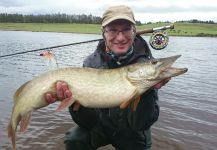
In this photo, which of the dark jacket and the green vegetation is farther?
the green vegetation

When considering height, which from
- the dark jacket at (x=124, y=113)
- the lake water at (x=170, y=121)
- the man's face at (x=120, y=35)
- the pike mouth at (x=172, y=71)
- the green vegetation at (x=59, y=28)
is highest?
the man's face at (x=120, y=35)

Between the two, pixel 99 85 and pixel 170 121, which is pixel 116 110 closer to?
pixel 99 85

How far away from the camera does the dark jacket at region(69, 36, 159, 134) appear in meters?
4.06

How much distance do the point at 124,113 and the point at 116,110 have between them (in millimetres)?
113

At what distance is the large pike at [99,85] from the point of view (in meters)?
3.47

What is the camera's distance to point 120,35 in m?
4.15

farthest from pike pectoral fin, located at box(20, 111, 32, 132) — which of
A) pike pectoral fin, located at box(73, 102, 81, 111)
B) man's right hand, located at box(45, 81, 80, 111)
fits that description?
pike pectoral fin, located at box(73, 102, 81, 111)

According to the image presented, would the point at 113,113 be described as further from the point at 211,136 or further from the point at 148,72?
the point at 211,136

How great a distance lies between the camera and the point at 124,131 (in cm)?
460

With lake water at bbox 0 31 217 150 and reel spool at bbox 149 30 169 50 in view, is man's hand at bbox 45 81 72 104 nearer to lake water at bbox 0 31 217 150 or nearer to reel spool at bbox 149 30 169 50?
lake water at bbox 0 31 217 150

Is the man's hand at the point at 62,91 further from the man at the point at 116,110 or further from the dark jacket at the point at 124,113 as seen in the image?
the dark jacket at the point at 124,113

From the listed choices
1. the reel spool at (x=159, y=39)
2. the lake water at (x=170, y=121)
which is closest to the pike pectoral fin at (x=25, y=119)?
the lake water at (x=170, y=121)

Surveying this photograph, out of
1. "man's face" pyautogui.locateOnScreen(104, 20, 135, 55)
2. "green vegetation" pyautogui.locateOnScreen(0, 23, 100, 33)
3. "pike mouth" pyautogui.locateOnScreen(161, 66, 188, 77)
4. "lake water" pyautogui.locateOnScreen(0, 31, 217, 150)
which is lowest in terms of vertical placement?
"green vegetation" pyautogui.locateOnScreen(0, 23, 100, 33)

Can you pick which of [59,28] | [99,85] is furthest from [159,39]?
[59,28]
